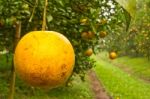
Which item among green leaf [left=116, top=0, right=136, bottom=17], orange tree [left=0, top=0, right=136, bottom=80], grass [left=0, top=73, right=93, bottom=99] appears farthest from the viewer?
grass [left=0, top=73, right=93, bottom=99]

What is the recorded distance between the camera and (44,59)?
0.85 metres

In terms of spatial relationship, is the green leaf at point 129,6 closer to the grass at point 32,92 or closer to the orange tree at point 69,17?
the orange tree at point 69,17

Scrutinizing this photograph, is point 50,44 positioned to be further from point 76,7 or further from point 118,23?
point 118,23

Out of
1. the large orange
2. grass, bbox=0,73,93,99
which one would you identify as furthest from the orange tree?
grass, bbox=0,73,93,99

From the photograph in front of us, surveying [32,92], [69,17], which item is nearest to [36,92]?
[32,92]

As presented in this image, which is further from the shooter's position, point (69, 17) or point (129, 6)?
point (69, 17)

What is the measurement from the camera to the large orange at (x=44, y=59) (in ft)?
2.77

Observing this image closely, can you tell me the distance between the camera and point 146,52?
2025cm

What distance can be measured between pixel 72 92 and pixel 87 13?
30.0 feet

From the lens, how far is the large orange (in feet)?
2.77

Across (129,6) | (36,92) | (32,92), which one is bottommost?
(36,92)

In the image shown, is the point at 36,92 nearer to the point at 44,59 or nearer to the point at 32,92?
the point at 32,92

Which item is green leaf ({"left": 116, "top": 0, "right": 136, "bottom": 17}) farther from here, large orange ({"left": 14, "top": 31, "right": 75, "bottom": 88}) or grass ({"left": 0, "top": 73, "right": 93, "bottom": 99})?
grass ({"left": 0, "top": 73, "right": 93, "bottom": 99})

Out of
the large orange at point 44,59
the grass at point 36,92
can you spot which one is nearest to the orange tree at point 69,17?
the large orange at point 44,59
